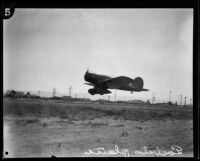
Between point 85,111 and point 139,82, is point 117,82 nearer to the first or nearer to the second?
point 139,82

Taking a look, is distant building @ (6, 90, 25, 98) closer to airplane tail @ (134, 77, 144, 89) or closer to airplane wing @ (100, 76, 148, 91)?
airplane wing @ (100, 76, 148, 91)

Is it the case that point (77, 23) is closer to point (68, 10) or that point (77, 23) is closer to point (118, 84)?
point (68, 10)

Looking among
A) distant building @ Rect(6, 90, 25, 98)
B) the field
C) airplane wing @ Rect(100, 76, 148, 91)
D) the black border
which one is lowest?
the field

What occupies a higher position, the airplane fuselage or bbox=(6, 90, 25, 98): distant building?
the airplane fuselage

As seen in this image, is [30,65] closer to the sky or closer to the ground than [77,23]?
closer to the ground

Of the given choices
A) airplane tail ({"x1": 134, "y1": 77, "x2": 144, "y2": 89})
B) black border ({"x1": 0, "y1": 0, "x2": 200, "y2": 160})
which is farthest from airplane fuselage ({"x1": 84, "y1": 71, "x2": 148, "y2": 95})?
black border ({"x1": 0, "y1": 0, "x2": 200, "y2": 160})

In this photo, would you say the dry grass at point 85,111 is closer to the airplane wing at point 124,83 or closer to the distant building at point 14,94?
the distant building at point 14,94

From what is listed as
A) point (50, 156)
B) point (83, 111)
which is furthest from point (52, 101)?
point (50, 156)
